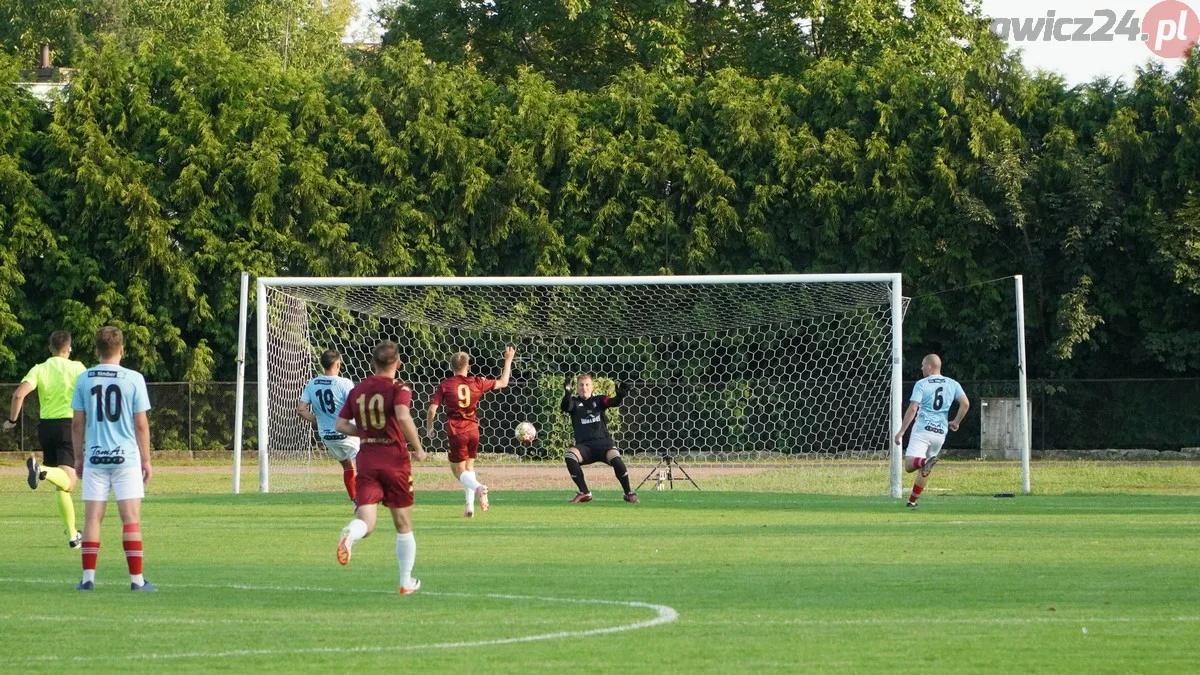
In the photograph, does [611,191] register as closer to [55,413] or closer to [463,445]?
[463,445]

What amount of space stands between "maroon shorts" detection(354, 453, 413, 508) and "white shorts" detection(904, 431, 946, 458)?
10.9 metres

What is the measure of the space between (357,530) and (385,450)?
1.92 ft

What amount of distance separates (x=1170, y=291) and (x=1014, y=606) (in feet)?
87.8

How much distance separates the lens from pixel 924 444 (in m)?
20.4

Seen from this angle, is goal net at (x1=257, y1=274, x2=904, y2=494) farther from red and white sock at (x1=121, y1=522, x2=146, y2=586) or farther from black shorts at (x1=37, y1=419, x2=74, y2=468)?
red and white sock at (x1=121, y1=522, x2=146, y2=586)

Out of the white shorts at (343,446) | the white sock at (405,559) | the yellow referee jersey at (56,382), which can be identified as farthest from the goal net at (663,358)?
the white sock at (405,559)

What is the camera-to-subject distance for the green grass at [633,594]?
8.02m

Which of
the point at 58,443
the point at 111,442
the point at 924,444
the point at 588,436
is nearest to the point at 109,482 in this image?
the point at 111,442

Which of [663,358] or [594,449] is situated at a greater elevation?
[663,358]

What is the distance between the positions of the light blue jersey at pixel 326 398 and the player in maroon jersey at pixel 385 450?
7.88 m

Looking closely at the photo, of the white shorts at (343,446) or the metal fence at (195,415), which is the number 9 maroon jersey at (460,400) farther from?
the metal fence at (195,415)

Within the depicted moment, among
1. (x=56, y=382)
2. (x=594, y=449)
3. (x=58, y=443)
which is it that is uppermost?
(x=56, y=382)

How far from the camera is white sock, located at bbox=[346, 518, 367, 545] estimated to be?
1082 centimetres

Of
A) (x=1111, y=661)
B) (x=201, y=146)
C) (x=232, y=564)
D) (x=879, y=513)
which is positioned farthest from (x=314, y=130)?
(x=1111, y=661)
